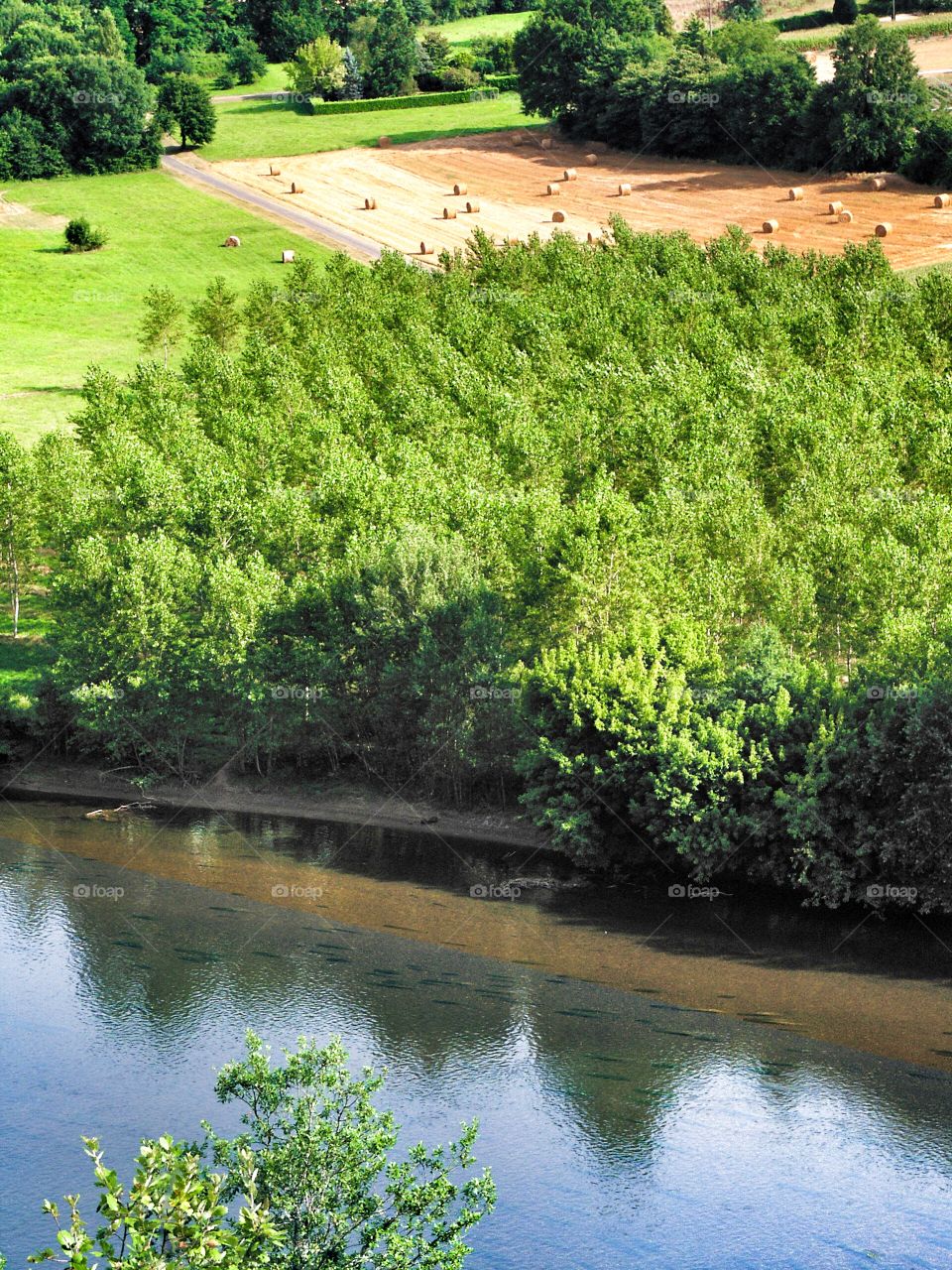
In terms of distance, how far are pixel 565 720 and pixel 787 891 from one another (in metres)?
11.2

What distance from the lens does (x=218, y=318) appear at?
124 m

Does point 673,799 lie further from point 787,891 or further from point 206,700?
point 206,700

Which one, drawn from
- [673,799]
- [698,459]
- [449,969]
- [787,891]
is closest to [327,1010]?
[449,969]

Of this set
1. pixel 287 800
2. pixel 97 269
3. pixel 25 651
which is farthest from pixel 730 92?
pixel 287 800

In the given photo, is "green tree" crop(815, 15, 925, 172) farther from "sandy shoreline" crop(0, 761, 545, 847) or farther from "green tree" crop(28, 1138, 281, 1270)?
"green tree" crop(28, 1138, 281, 1270)

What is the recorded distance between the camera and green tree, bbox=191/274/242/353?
407 ft

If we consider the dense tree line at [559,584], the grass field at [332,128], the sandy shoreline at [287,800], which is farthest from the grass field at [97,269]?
the sandy shoreline at [287,800]

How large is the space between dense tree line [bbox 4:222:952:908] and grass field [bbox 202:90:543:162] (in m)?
88.4

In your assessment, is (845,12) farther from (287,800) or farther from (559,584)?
(287,800)

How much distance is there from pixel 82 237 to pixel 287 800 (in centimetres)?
9557

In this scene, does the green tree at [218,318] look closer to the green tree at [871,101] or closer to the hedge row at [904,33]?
the green tree at [871,101]

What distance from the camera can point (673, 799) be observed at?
207 ft

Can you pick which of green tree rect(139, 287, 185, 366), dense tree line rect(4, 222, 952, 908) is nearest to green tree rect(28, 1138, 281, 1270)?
dense tree line rect(4, 222, 952, 908)

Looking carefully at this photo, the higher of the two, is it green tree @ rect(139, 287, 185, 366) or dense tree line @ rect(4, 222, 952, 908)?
green tree @ rect(139, 287, 185, 366)
